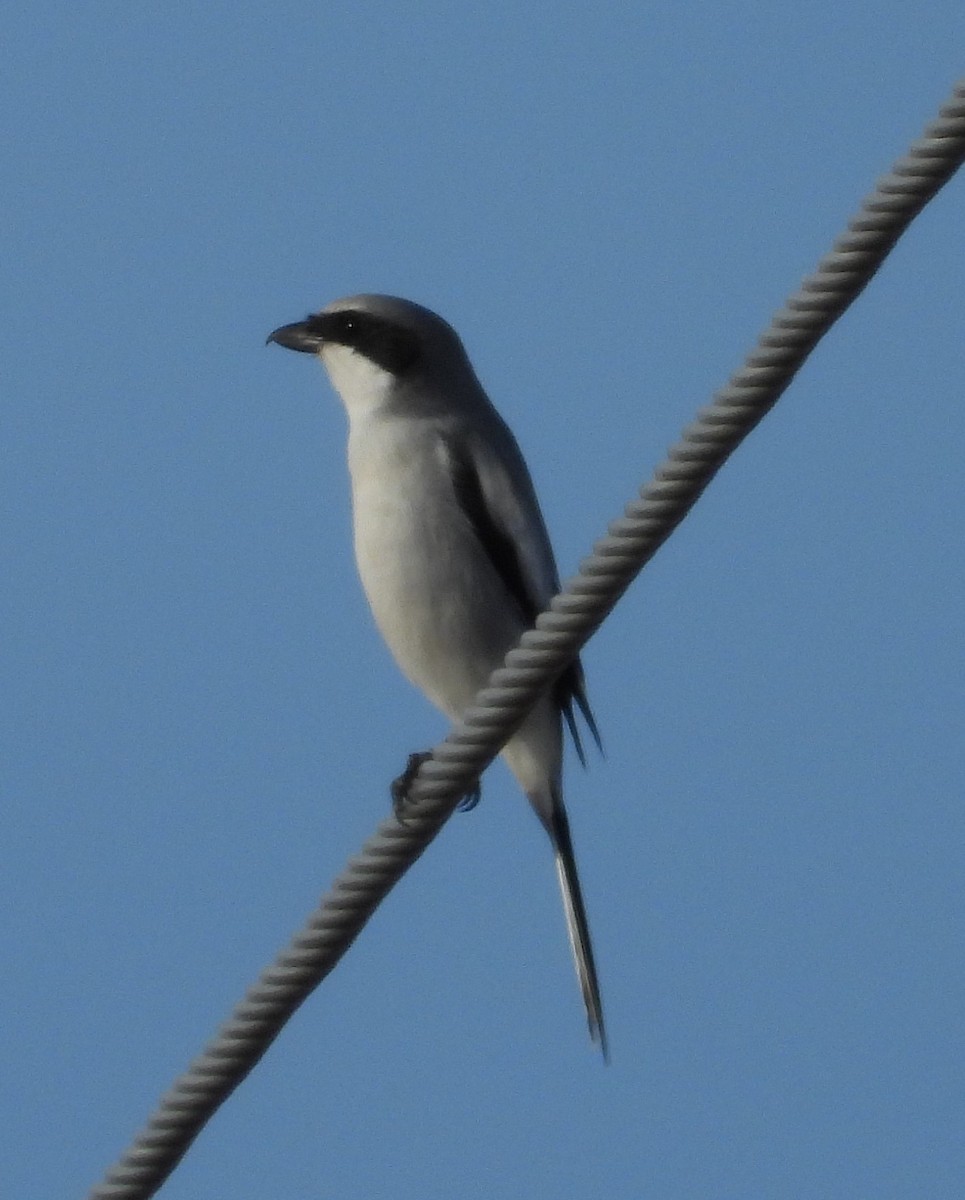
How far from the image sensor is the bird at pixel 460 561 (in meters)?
5.00

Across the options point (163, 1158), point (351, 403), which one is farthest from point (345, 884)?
point (351, 403)

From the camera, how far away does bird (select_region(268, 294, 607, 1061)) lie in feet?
16.4

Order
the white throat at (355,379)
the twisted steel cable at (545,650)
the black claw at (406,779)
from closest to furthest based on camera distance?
the twisted steel cable at (545,650), the black claw at (406,779), the white throat at (355,379)

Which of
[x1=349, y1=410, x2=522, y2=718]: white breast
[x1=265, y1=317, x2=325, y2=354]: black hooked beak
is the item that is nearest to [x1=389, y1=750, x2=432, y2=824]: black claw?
[x1=349, y1=410, x2=522, y2=718]: white breast

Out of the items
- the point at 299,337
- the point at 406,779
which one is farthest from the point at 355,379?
the point at 406,779

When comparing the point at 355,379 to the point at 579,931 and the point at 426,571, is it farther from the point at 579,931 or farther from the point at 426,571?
the point at 579,931

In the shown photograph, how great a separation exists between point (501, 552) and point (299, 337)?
3.54 ft

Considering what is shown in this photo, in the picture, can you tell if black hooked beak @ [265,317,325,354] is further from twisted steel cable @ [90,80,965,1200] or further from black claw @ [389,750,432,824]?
twisted steel cable @ [90,80,965,1200]

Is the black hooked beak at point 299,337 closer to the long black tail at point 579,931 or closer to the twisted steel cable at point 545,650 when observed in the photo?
the long black tail at point 579,931

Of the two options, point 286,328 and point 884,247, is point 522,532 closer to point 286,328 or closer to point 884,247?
point 286,328

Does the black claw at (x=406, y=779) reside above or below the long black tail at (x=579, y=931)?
above

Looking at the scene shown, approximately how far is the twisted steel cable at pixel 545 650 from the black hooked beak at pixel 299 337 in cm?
266

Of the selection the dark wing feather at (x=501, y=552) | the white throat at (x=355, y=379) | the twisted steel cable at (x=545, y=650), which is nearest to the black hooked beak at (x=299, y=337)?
the white throat at (x=355, y=379)

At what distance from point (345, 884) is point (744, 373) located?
0.96m
